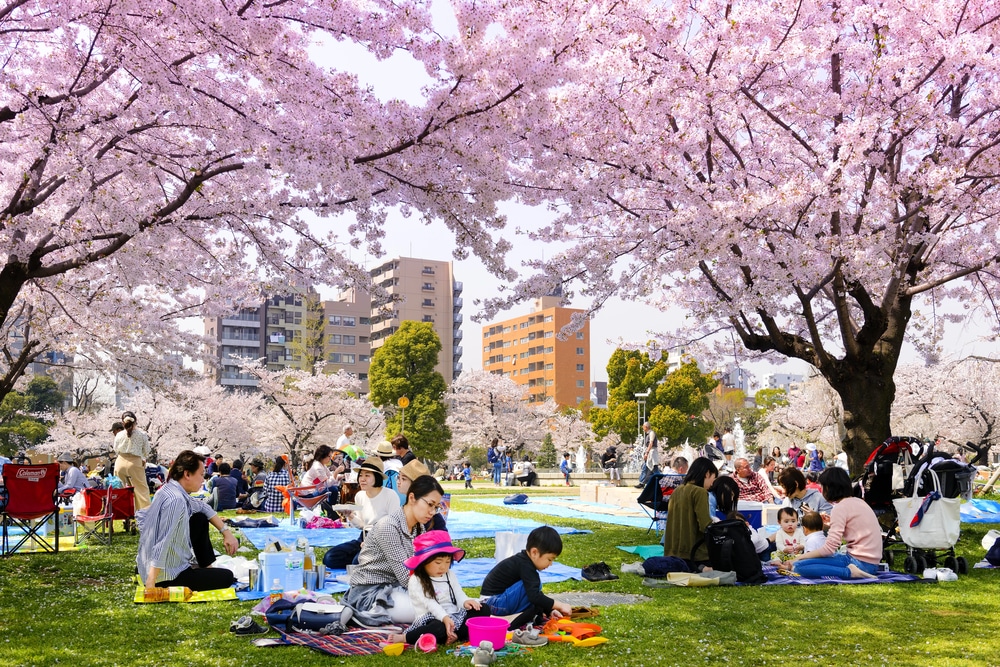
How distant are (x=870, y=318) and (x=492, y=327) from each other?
90.8 meters

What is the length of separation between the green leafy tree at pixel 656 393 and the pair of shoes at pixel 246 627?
4011cm

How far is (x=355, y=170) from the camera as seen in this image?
755 cm

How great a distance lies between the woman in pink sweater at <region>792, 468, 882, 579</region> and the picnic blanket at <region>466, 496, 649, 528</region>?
558 centimetres

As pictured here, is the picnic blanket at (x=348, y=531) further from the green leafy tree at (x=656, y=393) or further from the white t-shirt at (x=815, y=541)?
the green leafy tree at (x=656, y=393)

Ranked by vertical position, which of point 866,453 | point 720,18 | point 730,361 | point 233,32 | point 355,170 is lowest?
point 866,453

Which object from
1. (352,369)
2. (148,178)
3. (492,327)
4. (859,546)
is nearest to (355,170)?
(148,178)

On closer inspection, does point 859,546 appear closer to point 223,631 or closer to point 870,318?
point 870,318

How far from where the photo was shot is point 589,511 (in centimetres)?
1681

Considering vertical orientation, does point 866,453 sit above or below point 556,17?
below

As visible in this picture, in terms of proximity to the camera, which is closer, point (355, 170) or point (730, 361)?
point (355, 170)

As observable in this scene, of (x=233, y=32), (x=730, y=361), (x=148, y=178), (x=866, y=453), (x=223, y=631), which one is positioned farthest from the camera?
(x=730, y=361)

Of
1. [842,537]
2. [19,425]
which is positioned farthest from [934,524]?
[19,425]

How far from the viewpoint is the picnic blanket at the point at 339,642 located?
4559 mm

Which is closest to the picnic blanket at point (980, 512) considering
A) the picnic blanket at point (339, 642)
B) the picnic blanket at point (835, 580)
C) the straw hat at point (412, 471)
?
the picnic blanket at point (835, 580)
